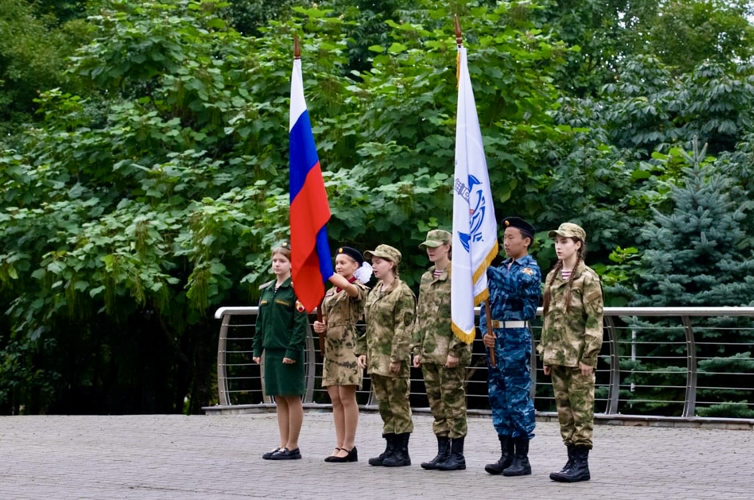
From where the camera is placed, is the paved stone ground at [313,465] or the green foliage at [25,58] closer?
the paved stone ground at [313,465]

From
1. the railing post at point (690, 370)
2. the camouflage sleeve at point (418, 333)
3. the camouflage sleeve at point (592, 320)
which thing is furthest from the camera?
the railing post at point (690, 370)

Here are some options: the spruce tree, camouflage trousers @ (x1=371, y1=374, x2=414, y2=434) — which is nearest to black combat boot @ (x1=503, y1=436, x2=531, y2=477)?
camouflage trousers @ (x1=371, y1=374, x2=414, y2=434)

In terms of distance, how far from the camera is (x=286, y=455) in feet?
36.6

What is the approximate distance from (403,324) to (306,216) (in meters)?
1.33

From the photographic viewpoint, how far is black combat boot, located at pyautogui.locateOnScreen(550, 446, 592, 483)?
31.1 ft

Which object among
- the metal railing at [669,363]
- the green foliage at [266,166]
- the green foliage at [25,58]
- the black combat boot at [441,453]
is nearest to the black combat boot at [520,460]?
the black combat boot at [441,453]

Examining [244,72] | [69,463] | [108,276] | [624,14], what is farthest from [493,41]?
[624,14]

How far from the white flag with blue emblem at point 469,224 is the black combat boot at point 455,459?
3.23 feet

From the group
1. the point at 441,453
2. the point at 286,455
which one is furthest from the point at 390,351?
the point at 286,455

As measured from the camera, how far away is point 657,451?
11.8 meters

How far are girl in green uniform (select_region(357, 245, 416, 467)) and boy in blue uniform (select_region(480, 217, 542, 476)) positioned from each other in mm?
916

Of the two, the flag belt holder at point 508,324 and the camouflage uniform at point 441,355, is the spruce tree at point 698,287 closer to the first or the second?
the camouflage uniform at point 441,355

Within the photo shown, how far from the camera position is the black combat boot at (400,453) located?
10.6 metres

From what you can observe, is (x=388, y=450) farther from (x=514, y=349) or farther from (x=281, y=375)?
(x=514, y=349)
